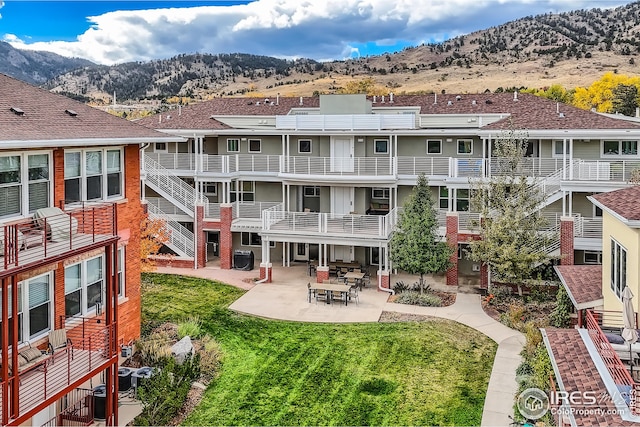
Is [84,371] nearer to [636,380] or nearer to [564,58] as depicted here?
[636,380]

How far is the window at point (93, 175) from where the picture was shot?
15117mm

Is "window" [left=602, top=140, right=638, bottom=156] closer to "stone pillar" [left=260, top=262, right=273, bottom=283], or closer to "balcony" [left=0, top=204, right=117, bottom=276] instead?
"stone pillar" [left=260, top=262, right=273, bottom=283]

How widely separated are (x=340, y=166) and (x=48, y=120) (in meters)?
16.8

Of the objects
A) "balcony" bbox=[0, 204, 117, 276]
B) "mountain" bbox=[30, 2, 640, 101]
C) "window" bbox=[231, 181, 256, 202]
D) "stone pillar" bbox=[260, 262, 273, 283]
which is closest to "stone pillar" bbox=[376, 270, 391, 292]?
"stone pillar" bbox=[260, 262, 273, 283]

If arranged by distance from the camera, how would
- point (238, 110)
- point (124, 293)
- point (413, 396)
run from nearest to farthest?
point (413, 396) < point (124, 293) < point (238, 110)

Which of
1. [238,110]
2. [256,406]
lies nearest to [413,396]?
[256,406]

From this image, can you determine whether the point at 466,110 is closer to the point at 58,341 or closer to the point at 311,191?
the point at 311,191

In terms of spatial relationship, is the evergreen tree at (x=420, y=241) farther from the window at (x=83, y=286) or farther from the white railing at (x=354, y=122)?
the window at (x=83, y=286)

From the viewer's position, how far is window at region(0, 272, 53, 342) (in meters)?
13.4

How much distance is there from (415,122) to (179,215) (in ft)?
43.5

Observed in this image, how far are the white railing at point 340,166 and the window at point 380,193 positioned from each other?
1.56 m

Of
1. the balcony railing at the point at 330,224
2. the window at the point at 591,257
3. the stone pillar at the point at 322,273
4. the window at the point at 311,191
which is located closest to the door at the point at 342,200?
the window at the point at 311,191

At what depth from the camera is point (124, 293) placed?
17.7 meters

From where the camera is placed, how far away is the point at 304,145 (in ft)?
103
